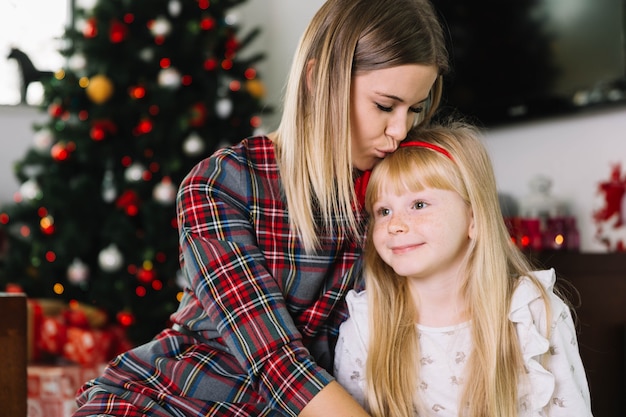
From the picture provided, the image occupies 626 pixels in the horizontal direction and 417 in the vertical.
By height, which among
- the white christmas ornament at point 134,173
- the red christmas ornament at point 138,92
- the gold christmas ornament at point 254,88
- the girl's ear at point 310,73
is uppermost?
the gold christmas ornament at point 254,88

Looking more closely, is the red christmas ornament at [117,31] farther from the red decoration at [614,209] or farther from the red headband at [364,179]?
the red headband at [364,179]

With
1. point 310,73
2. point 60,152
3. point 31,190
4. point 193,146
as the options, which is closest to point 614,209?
point 310,73

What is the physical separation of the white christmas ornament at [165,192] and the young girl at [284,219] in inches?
72.1

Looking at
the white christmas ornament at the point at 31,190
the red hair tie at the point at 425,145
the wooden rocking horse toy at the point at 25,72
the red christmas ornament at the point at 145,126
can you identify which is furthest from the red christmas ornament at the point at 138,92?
the red hair tie at the point at 425,145

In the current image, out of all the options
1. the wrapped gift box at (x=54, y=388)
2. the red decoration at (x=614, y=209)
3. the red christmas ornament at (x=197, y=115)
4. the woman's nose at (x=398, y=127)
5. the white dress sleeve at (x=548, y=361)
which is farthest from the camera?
the red christmas ornament at (x=197, y=115)

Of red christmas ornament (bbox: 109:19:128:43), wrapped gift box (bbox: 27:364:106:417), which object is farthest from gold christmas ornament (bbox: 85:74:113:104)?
wrapped gift box (bbox: 27:364:106:417)

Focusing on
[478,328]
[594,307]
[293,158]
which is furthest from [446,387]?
[594,307]

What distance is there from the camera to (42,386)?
3014 mm

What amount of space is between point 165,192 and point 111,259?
379 millimetres

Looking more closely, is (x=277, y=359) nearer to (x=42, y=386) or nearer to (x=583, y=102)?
(x=583, y=102)

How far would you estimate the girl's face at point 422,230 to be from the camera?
4.42 feet

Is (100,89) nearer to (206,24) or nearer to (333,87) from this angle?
(206,24)

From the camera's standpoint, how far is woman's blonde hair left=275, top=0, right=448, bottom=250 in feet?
4.43

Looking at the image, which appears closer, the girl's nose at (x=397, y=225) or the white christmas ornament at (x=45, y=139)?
the girl's nose at (x=397, y=225)
